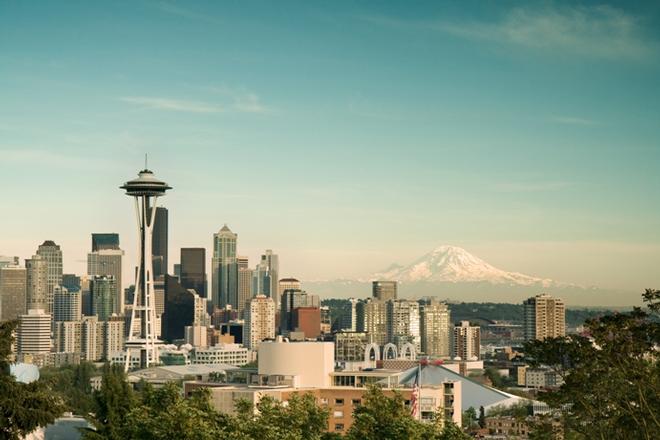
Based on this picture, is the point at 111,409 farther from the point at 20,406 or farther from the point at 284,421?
the point at 20,406

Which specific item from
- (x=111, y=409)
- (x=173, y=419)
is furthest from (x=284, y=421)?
(x=173, y=419)

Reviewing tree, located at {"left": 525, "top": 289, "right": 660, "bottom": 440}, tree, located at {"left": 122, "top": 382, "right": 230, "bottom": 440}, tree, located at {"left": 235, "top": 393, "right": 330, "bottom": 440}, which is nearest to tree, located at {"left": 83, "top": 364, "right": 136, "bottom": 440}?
tree, located at {"left": 122, "top": 382, "right": 230, "bottom": 440}

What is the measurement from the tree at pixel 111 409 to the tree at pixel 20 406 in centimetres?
361

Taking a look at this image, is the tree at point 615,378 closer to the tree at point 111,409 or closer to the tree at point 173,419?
the tree at point 173,419

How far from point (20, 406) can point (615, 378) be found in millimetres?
14364

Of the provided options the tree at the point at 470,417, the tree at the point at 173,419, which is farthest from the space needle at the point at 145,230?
the tree at the point at 173,419

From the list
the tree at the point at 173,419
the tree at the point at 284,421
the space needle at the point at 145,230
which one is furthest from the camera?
the space needle at the point at 145,230

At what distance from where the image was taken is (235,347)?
641ft

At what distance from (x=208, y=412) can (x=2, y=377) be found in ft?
24.2

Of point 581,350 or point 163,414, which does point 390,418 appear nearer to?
point 163,414

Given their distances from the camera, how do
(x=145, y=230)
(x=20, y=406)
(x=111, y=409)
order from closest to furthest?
(x=20, y=406), (x=111, y=409), (x=145, y=230)

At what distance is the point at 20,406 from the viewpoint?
33125 millimetres

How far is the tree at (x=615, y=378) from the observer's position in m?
28.0

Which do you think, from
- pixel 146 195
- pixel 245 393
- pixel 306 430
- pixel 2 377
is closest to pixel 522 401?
pixel 146 195
